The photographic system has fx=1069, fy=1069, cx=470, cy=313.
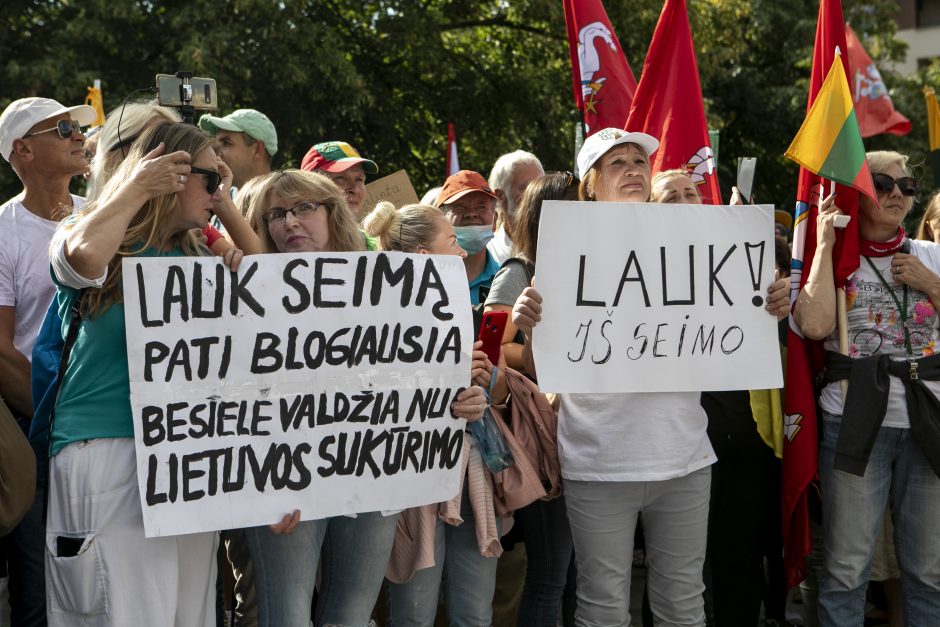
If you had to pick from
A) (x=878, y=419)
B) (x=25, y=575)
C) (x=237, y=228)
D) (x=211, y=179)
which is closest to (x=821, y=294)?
(x=878, y=419)

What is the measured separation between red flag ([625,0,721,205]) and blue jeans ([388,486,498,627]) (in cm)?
189

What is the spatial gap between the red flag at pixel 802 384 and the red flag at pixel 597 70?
44.7 inches

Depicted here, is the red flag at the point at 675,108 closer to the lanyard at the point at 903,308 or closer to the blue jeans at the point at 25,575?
the lanyard at the point at 903,308

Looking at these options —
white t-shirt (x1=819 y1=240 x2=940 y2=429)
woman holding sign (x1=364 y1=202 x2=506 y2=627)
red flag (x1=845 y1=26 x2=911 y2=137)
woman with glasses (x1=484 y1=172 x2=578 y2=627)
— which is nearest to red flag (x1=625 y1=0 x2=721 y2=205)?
white t-shirt (x1=819 y1=240 x2=940 y2=429)

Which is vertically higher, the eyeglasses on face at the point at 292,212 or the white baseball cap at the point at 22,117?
the white baseball cap at the point at 22,117

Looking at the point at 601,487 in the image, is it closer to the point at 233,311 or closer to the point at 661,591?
the point at 661,591

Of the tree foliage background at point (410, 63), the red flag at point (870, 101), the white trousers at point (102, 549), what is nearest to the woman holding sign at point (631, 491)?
the white trousers at point (102, 549)

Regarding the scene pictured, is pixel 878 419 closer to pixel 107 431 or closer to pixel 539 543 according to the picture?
pixel 539 543

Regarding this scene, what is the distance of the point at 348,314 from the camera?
122 inches

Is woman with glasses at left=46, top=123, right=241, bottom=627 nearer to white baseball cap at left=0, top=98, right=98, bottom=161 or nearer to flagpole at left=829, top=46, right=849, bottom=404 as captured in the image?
white baseball cap at left=0, top=98, right=98, bottom=161

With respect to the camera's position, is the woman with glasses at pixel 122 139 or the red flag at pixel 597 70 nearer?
the woman with glasses at pixel 122 139

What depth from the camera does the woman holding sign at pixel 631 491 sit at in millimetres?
3506

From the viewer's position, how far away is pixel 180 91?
3.56 m

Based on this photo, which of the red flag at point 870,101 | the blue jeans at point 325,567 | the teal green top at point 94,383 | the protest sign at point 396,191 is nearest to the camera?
the teal green top at point 94,383
